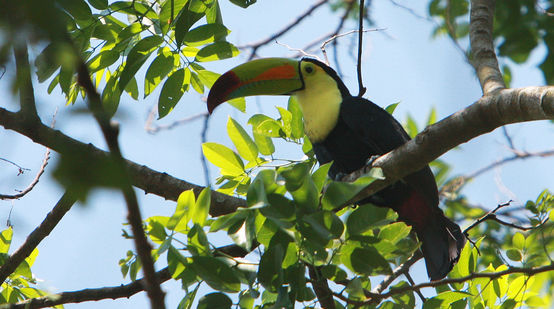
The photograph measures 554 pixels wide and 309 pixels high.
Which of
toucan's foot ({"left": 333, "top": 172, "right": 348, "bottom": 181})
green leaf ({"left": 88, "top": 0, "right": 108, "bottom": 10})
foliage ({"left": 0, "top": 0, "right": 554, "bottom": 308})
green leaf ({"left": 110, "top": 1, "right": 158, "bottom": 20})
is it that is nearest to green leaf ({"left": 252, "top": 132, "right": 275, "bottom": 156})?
foliage ({"left": 0, "top": 0, "right": 554, "bottom": 308})

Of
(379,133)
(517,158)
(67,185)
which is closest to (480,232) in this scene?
(517,158)

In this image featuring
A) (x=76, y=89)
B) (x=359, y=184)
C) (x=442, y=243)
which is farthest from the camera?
(x=442, y=243)

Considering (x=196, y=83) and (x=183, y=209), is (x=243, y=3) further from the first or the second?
(x=183, y=209)

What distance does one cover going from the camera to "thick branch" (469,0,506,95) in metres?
2.91

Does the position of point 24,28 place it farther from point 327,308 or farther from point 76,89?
point 76,89

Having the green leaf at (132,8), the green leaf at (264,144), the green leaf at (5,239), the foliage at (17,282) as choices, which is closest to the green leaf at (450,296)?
the green leaf at (264,144)

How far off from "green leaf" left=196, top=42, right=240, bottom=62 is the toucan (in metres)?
0.42

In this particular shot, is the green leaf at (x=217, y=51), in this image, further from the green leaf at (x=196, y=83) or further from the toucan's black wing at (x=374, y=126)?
the toucan's black wing at (x=374, y=126)

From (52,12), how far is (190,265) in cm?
152

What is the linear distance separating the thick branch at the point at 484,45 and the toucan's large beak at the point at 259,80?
138 centimetres

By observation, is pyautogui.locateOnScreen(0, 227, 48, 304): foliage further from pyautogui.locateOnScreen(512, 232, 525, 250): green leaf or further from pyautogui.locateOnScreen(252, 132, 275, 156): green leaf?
pyautogui.locateOnScreen(512, 232, 525, 250): green leaf

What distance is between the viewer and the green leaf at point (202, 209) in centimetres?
223

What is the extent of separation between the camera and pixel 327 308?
2.37 metres

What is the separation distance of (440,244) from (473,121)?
1.28 meters
